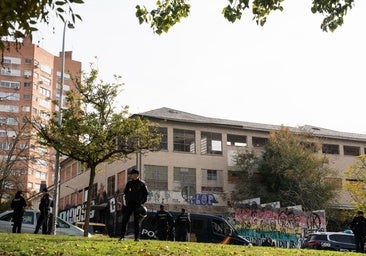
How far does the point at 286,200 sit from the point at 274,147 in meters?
5.62

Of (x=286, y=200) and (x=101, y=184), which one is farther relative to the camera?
(x=101, y=184)

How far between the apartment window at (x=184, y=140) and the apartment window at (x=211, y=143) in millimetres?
1108

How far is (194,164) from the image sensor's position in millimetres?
54188

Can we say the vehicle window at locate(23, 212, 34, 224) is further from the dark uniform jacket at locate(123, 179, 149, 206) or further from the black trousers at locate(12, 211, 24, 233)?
the dark uniform jacket at locate(123, 179, 149, 206)

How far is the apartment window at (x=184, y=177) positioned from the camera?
5231 cm

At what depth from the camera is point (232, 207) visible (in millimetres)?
52156

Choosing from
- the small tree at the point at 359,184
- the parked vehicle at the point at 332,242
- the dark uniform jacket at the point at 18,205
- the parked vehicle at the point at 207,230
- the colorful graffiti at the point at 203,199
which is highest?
the small tree at the point at 359,184

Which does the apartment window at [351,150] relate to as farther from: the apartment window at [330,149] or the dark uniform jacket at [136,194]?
the dark uniform jacket at [136,194]

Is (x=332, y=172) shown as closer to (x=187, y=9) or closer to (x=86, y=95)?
(x=86, y=95)

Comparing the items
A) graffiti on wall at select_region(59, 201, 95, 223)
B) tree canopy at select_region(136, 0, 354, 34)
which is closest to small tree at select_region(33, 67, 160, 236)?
tree canopy at select_region(136, 0, 354, 34)

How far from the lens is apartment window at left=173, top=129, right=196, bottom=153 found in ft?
178

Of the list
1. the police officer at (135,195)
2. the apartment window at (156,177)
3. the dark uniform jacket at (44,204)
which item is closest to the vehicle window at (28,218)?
the dark uniform jacket at (44,204)

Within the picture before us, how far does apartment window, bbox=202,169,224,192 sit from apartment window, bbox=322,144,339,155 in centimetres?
1407

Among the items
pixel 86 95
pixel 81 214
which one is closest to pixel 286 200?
pixel 81 214
